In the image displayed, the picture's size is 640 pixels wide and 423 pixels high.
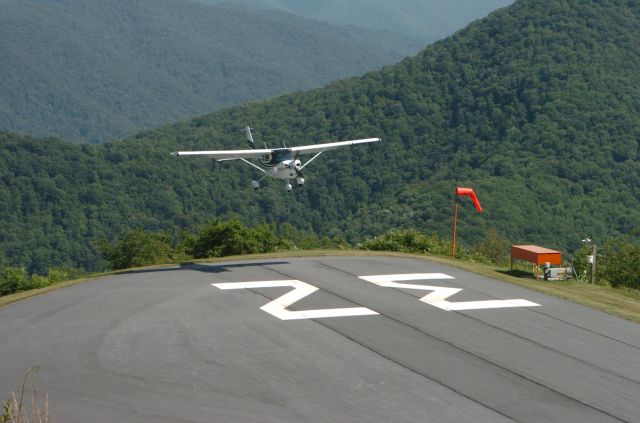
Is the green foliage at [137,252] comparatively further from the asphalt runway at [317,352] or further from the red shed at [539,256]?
the red shed at [539,256]

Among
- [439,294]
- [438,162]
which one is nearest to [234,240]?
[439,294]

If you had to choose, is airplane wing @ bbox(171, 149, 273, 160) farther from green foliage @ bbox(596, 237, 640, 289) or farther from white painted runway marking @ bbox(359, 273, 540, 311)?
green foliage @ bbox(596, 237, 640, 289)

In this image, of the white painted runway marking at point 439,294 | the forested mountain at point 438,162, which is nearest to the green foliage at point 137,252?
the white painted runway marking at point 439,294

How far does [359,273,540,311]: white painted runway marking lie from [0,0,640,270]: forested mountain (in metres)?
73.6

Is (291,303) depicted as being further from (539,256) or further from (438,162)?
(438,162)

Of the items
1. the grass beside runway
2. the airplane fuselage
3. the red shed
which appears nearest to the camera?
the grass beside runway

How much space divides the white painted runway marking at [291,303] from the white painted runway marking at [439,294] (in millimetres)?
3137

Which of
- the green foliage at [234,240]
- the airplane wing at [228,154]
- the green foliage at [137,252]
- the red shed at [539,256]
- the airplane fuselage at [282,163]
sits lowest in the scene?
the green foliage at [137,252]

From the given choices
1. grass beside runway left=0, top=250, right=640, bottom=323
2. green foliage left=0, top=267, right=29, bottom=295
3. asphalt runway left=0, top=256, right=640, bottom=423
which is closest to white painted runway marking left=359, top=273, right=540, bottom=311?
asphalt runway left=0, top=256, right=640, bottom=423

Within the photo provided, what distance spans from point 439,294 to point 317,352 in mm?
9728

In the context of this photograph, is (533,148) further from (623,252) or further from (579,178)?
(623,252)

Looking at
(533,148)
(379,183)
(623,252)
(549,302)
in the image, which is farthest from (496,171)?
(549,302)

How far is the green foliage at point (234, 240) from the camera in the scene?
53906 mm

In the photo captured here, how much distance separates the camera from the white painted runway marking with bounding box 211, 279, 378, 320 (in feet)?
95.5
